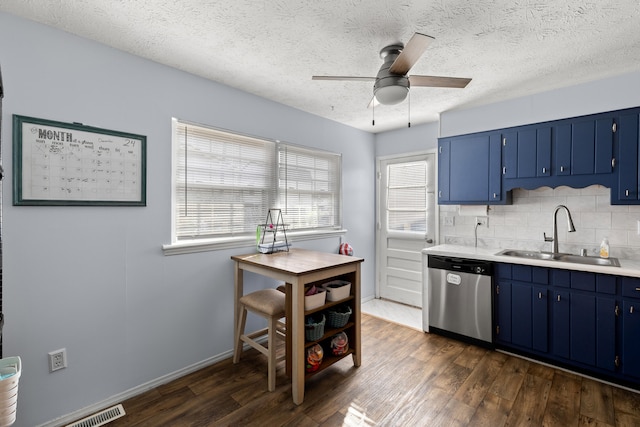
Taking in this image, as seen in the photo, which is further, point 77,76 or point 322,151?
point 322,151

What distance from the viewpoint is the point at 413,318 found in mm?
3742

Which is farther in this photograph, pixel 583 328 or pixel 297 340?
pixel 583 328

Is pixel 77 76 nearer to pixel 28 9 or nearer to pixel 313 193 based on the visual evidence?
pixel 28 9

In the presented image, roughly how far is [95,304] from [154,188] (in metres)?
0.88

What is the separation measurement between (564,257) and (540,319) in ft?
2.30

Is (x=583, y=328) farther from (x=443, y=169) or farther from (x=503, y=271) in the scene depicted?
(x=443, y=169)

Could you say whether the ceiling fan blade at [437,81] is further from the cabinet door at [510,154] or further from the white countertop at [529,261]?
the white countertop at [529,261]

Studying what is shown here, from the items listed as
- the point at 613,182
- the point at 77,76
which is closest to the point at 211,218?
the point at 77,76

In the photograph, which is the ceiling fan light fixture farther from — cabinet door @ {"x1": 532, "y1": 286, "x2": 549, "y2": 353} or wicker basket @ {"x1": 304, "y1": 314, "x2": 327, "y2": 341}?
cabinet door @ {"x1": 532, "y1": 286, "x2": 549, "y2": 353}

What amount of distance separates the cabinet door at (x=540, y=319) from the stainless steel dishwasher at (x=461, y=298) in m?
0.34

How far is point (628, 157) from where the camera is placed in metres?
2.41

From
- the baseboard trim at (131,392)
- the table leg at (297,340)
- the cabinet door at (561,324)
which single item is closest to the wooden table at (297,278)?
the table leg at (297,340)

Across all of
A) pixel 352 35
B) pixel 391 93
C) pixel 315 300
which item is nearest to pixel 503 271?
pixel 315 300

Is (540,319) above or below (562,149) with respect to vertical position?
below
